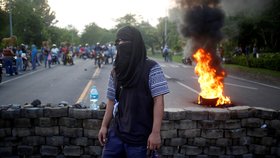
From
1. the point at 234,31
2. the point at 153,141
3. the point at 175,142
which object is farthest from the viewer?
the point at 234,31

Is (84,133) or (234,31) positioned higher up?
(234,31)

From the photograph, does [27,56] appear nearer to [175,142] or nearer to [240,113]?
[175,142]

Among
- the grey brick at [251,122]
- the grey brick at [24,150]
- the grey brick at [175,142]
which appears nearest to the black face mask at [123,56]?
the grey brick at [175,142]

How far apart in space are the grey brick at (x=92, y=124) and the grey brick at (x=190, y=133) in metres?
1.32

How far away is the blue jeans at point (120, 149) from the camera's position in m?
3.16

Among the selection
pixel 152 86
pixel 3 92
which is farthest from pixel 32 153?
pixel 3 92

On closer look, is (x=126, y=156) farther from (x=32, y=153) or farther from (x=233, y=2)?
(x=233, y=2)

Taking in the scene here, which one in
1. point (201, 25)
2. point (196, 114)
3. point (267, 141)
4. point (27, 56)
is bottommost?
point (267, 141)

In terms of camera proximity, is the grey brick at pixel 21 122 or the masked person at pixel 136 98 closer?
the masked person at pixel 136 98

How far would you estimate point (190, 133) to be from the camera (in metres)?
5.78

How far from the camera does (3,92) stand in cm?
1300

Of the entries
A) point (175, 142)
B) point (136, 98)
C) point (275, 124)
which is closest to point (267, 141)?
point (275, 124)

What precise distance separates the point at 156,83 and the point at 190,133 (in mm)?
2854

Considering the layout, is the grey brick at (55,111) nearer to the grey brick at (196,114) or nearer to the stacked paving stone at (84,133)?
the stacked paving stone at (84,133)
